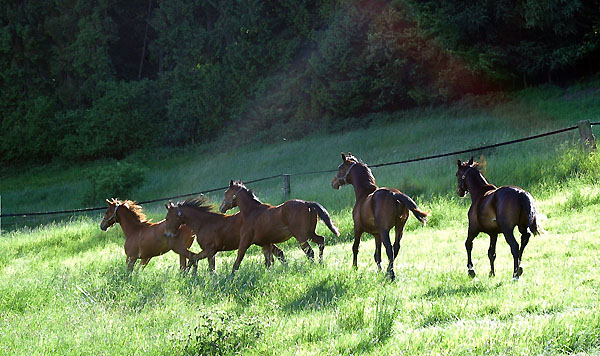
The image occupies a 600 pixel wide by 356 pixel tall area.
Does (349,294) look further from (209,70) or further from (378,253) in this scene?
(209,70)

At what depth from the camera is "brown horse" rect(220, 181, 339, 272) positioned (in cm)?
1034

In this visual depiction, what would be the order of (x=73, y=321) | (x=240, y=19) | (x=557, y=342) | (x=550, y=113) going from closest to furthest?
(x=557, y=342), (x=73, y=321), (x=550, y=113), (x=240, y=19)

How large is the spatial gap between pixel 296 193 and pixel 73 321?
42.9ft

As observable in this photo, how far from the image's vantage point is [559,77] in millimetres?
28703

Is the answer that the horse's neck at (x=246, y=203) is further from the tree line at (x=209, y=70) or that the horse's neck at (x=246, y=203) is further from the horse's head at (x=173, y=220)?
the tree line at (x=209, y=70)

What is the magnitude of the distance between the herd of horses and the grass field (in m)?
0.44

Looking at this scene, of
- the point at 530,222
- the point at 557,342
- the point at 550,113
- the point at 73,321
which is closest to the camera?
the point at 557,342

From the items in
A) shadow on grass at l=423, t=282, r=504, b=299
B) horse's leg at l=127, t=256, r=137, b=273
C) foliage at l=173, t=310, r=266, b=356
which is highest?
foliage at l=173, t=310, r=266, b=356

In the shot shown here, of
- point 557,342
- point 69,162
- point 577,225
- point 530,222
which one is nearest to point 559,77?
point 577,225

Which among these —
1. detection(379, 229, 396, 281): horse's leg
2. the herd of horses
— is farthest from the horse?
detection(379, 229, 396, 281): horse's leg

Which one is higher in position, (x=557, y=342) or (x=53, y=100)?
(x=53, y=100)

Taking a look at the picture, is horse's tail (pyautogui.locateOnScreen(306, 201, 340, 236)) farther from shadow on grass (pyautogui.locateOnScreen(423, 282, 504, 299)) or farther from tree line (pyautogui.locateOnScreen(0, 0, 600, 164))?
tree line (pyautogui.locateOnScreen(0, 0, 600, 164))

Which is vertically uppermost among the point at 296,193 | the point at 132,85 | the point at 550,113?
the point at 132,85

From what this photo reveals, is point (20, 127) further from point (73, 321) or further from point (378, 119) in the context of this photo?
point (73, 321)
